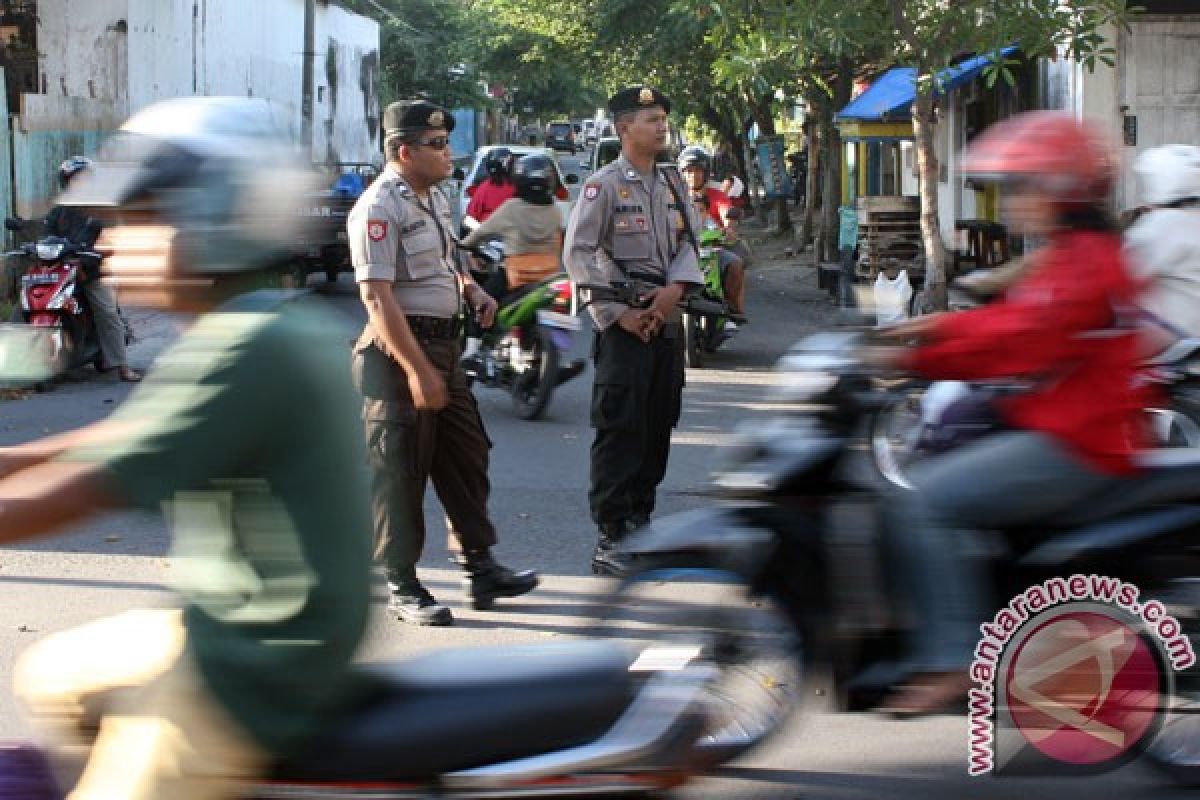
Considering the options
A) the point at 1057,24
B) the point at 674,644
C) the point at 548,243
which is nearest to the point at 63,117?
the point at 548,243

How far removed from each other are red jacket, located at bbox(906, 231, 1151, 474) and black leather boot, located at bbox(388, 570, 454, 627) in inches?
103

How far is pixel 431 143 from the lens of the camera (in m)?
6.64

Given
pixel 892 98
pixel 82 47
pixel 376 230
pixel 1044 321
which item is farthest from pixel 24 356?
→ pixel 82 47

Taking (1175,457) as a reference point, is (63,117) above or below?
above

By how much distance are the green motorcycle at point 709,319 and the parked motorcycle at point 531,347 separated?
96.9 inches

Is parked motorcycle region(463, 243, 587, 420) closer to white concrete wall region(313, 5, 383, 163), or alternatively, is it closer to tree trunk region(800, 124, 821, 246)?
tree trunk region(800, 124, 821, 246)

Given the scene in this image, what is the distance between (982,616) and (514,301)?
782cm

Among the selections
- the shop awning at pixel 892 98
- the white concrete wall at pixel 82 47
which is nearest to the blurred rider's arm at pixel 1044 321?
the shop awning at pixel 892 98

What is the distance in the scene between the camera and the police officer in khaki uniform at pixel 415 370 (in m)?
6.46

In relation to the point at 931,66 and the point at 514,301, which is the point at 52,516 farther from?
the point at 931,66

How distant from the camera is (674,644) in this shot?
4.62m

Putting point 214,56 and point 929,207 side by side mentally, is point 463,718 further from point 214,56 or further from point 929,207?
point 214,56

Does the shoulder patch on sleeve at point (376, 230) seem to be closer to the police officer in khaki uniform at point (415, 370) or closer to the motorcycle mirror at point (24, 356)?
the police officer in khaki uniform at point (415, 370)

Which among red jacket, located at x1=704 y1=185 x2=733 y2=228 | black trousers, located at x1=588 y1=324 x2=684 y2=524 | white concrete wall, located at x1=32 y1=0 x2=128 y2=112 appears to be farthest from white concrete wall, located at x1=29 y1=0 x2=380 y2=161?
black trousers, located at x1=588 y1=324 x2=684 y2=524
